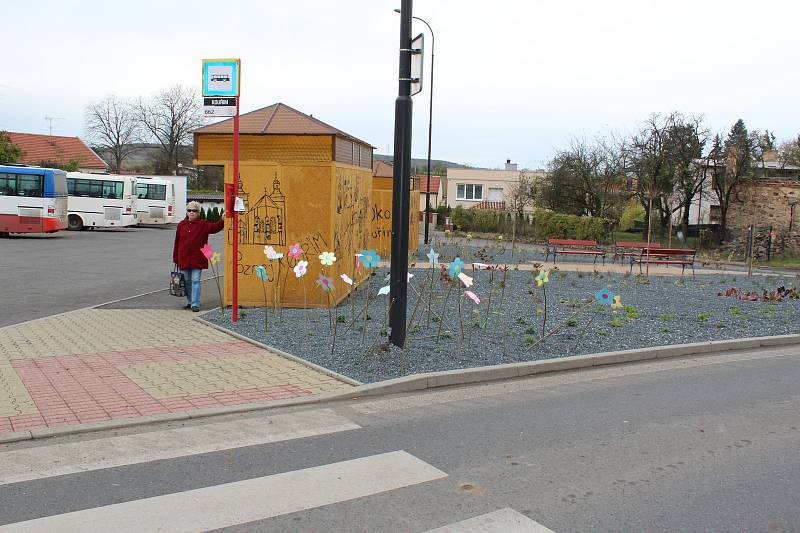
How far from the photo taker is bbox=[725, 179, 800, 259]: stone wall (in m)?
34.4

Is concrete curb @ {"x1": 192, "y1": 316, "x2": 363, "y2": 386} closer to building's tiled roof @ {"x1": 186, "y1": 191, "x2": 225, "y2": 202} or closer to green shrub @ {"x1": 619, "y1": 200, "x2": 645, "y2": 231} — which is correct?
green shrub @ {"x1": 619, "y1": 200, "x2": 645, "y2": 231}

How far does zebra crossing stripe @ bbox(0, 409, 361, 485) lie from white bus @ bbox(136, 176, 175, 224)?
38.6m

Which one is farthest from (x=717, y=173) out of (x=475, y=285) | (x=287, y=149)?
(x=287, y=149)

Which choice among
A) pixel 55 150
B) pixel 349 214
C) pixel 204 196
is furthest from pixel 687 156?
pixel 55 150

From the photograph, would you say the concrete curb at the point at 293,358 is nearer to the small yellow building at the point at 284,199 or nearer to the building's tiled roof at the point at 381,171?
the small yellow building at the point at 284,199

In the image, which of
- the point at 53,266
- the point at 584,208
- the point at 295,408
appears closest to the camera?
the point at 295,408

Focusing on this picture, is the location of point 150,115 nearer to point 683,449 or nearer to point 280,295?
point 280,295

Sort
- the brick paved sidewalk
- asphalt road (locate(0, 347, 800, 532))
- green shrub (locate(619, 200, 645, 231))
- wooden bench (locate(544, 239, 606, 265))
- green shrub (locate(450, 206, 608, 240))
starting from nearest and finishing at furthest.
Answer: asphalt road (locate(0, 347, 800, 532)) < the brick paved sidewalk < wooden bench (locate(544, 239, 606, 265)) < green shrub (locate(450, 206, 608, 240)) < green shrub (locate(619, 200, 645, 231))

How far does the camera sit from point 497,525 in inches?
161

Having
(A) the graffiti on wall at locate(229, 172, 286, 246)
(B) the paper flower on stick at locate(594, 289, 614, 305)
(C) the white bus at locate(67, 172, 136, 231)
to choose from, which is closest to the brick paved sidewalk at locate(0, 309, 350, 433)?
(A) the graffiti on wall at locate(229, 172, 286, 246)

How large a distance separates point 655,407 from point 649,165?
32312 millimetres

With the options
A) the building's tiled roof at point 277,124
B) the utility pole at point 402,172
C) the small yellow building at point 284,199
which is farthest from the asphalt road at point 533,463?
the building's tiled roof at point 277,124

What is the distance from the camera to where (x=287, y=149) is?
11.4 m

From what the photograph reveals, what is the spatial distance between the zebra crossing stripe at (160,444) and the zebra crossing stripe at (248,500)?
76 cm
